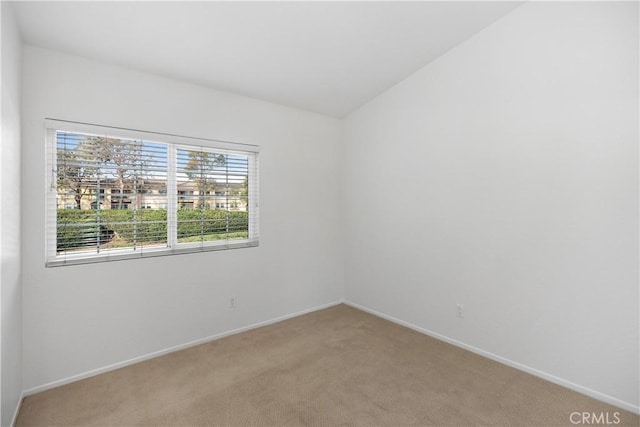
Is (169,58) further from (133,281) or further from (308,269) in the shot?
(308,269)

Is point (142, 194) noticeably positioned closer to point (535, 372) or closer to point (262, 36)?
point (262, 36)

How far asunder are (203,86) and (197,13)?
2.91ft

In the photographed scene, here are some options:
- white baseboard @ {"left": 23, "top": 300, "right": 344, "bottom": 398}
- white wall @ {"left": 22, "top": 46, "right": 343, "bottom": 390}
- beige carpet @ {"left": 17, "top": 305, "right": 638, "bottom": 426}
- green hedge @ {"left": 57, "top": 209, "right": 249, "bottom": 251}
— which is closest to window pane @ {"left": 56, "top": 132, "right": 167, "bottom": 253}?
green hedge @ {"left": 57, "top": 209, "right": 249, "bottom": 251}

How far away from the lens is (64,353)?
2.31 meters

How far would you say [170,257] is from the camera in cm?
280

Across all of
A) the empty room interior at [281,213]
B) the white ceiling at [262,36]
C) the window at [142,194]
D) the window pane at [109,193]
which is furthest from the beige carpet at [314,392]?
the white ceiling at [262,36]

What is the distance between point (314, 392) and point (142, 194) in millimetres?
2167

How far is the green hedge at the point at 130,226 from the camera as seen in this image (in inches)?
94.2

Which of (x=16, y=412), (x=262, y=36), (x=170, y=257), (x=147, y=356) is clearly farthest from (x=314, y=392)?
(x=262, y=36)

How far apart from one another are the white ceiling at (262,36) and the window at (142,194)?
61 centimetres

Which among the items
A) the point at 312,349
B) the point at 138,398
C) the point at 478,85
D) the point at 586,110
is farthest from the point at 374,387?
the point at 478,85

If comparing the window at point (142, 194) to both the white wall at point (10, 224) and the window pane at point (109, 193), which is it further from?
the white wall at point (10, 224)

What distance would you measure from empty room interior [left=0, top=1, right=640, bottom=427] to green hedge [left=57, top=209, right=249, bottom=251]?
0.02 meters

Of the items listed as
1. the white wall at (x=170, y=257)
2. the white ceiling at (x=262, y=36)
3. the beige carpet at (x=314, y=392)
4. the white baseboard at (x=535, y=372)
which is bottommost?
the beige carpet at (x=314, y=392)
